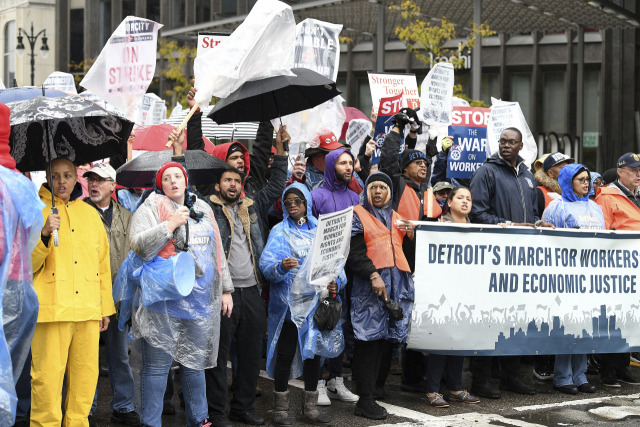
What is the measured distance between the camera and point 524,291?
8.12m

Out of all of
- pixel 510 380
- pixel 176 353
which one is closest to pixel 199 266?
pixel 176 353

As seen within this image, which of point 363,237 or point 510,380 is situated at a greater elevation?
point 363,237

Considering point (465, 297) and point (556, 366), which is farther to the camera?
point (556, 366)

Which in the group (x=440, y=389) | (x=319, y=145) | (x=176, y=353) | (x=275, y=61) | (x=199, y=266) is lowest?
(x=440, y=389)

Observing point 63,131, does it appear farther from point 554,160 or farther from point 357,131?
point 554,160

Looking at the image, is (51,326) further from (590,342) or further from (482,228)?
(590,342)

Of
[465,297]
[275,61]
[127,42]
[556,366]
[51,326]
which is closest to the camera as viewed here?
[51,326]

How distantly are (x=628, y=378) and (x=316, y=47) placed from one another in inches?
173

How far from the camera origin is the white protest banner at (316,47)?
30.1 feet

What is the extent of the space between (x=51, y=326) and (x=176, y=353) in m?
0.81

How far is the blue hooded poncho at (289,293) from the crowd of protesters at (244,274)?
0.04ft

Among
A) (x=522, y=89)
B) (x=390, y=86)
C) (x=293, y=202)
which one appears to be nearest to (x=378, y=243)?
(x=293, y=202)

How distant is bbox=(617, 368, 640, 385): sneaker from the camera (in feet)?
29.0

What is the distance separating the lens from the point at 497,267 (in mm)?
8000
